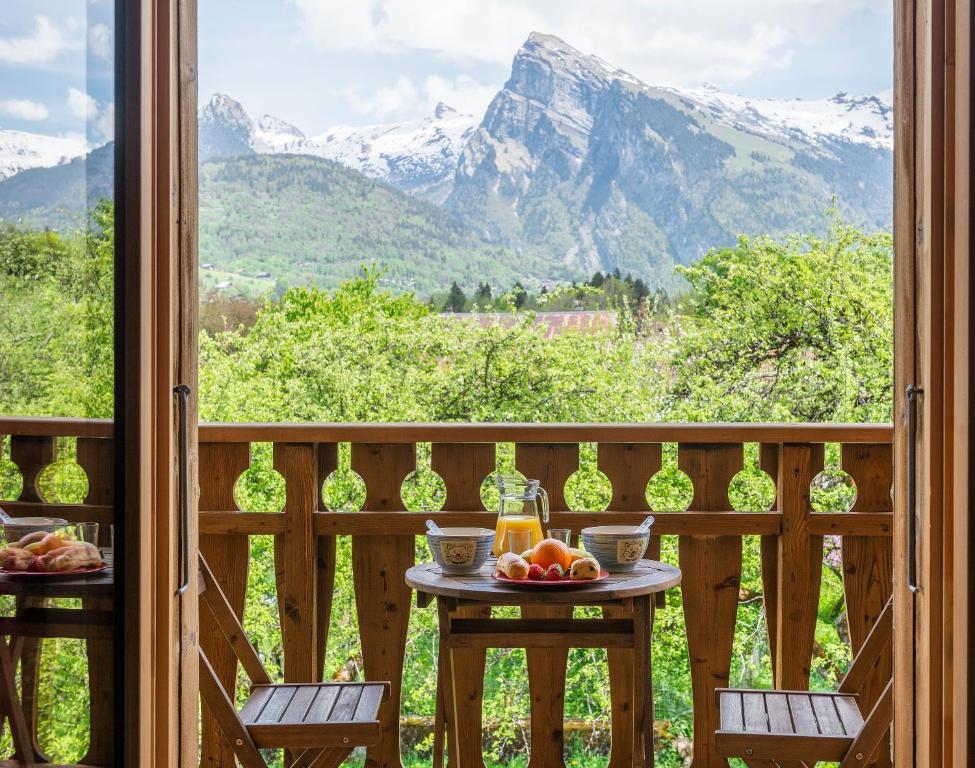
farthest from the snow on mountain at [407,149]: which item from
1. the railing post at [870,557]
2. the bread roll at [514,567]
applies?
the bread roll at [514,567]

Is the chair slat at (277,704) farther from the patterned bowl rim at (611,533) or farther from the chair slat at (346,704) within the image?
the patterned bowl rim at (611,533)

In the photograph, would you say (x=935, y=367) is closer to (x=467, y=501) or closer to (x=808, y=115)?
(x=467, y=501)

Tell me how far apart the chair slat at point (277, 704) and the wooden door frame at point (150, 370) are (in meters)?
0.44

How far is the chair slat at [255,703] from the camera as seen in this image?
232 centimetres

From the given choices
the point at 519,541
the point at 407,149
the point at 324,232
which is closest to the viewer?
the point at 519,541

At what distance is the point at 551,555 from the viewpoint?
228 centimetres

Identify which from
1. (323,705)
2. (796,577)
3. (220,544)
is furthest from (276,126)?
(323,705)

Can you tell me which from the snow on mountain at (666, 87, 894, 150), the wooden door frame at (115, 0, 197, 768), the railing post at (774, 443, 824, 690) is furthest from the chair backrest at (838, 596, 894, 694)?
the snow on mountain at (666, 87, 894, 150)

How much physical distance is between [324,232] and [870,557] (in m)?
9.15

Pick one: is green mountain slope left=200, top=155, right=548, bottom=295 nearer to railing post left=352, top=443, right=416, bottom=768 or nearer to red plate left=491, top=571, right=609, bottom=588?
railing post left=352, top=443, right=416, bottom=768

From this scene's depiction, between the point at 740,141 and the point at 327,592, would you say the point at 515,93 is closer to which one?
the point at 740,141

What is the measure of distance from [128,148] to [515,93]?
11034mm

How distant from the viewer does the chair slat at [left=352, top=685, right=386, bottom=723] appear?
229 cm

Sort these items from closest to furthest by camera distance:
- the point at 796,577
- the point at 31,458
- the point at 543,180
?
the point at 31,458, the point at 796,577, the point at 543,180
